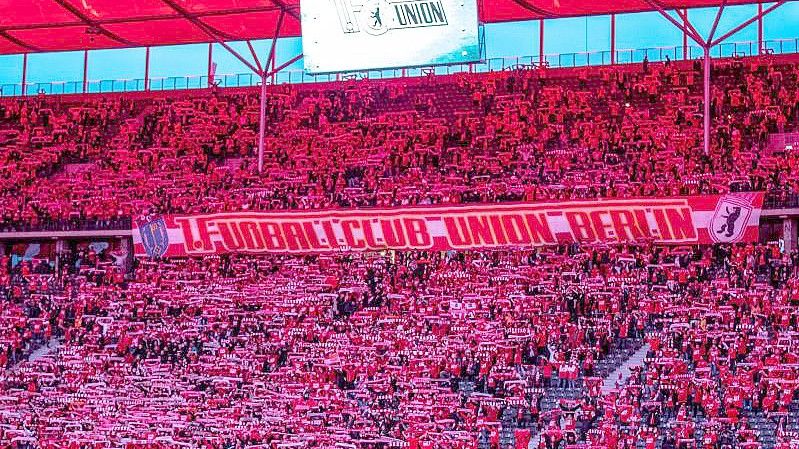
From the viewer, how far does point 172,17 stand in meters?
36.8

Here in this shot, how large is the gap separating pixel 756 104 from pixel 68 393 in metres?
18.0

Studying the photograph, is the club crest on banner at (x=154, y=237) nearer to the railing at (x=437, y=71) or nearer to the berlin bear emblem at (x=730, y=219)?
the railing at (x=437, y=71)

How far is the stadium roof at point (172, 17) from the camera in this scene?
35656mm

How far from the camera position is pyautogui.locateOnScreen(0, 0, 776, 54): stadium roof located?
3566cm

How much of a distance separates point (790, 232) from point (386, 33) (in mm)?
10949

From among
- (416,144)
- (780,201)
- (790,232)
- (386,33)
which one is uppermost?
(386,33)

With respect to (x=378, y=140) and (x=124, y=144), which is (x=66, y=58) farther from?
(x=378, y=140)

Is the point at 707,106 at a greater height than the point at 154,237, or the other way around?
the point at 707,106

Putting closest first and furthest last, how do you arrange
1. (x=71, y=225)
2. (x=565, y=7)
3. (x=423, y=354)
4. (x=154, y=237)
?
1. (x=423, y=354)
2. (x=154, y=237)
3. (x=71, y=225)
4. (x=565, y=7)

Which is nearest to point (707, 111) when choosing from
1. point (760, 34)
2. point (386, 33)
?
point (760, 34)

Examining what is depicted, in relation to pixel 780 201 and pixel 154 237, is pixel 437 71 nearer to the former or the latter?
pixel 154 237

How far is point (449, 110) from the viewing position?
36719mm

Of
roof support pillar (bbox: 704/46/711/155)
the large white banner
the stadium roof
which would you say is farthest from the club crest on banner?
roof support pillar (bbox: 704/46/711/155)

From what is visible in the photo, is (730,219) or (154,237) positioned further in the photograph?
(154,237)
